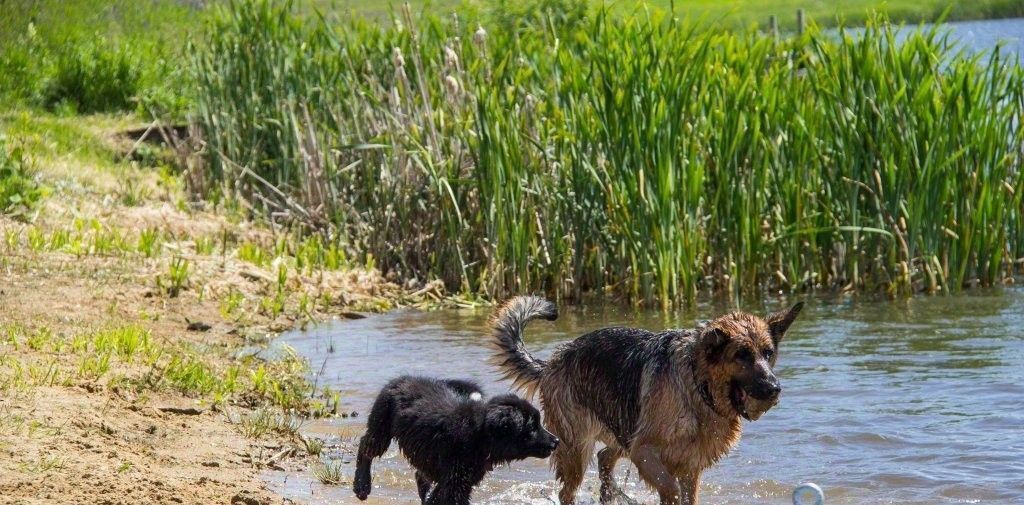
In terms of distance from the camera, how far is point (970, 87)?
36.8 ft

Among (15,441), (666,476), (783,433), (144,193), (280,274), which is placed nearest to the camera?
(15,441)

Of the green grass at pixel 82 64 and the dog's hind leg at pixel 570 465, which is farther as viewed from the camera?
the green grass at pixel 82 64

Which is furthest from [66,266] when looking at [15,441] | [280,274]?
[15,441]

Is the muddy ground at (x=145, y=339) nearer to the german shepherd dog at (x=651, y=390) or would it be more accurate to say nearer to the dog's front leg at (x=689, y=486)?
the german shepherd dog at (x=651, y=390)

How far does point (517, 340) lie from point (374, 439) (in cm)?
96

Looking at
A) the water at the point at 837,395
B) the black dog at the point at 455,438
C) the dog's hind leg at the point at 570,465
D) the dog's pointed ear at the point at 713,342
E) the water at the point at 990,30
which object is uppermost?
the dog's pointed ear at the point at 713,342

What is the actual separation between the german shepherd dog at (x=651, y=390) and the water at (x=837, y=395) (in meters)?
0.45

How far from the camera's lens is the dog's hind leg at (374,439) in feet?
20.4

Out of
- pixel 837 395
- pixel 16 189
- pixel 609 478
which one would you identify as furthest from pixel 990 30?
pixel 609 478

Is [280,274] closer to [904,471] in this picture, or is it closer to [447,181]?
[447,181]

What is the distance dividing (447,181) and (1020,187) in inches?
192

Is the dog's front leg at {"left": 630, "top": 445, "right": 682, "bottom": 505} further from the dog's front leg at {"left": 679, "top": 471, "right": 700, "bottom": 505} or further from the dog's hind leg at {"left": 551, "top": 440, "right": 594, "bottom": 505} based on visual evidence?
the dog's hind leg at {"left": 551, "top": 440, "right": 594, "bottom": 505}

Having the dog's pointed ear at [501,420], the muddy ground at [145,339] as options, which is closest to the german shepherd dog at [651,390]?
the dog's pointed ear at [501,420]

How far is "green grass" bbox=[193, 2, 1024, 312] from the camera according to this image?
10.6 meters
